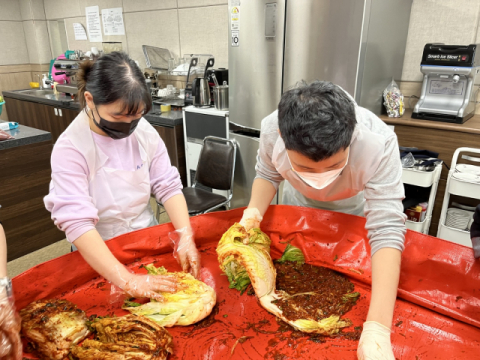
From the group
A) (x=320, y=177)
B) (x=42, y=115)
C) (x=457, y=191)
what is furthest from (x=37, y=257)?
(x=457, y=191)

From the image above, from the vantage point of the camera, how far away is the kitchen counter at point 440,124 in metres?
2.69

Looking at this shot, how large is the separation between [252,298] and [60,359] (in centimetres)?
75

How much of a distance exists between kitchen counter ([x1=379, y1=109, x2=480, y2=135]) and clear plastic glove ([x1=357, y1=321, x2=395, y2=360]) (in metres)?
2.14

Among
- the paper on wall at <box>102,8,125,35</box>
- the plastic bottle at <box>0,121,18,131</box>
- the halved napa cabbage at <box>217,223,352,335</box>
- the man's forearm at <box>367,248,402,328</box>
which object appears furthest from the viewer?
the paper on wall at <box>102,8,125,35</box>

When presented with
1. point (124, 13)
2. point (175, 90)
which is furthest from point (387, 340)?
point (124, 13)

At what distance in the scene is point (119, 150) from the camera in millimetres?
1577

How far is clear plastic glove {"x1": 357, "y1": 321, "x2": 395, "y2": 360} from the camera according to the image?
1109 millimetres

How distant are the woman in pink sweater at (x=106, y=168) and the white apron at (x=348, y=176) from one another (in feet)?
1.95

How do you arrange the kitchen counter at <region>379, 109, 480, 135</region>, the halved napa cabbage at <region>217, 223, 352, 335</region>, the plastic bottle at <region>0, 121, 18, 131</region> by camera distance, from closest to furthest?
the halved napa cabbage at <region>217, 223, 352, 335</region> → the kitchen counter at <region>379, 109, 480, 135</region> → the plastic bottle at <region>0, 121, 18, 131</region>

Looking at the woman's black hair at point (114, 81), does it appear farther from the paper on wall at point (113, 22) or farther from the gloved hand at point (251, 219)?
the paper on wall at point (113, 22)

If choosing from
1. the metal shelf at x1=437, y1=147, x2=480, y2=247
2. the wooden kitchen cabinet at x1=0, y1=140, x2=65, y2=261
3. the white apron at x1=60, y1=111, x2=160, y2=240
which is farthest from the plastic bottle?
the metal shelf at x1=437, y1=147, x2=480, y2=247

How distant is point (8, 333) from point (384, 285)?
1.24 m

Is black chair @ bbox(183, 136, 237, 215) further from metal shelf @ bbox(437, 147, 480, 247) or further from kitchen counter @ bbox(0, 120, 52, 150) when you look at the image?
metal shelf @ bbox(437, 147, 480, 247)

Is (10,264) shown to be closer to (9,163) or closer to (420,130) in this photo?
(9,163)
